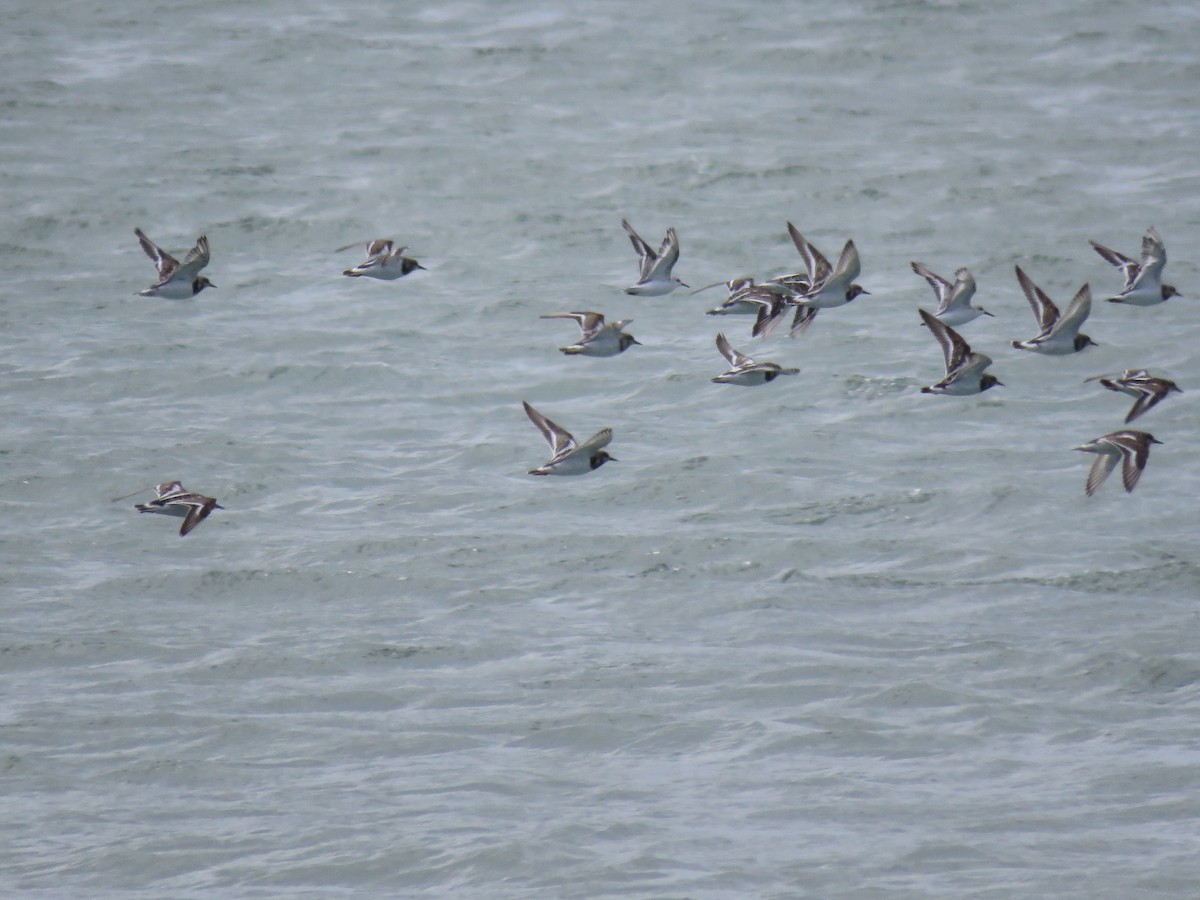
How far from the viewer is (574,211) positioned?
31.5 m

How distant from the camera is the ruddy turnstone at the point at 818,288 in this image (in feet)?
52.5

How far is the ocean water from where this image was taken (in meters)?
16.1

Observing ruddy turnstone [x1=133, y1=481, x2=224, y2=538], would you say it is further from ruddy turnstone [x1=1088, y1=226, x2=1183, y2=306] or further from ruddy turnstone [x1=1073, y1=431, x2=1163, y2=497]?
ruddy turnstone [x1=1088, y1=226, x2=1183, y2=306]

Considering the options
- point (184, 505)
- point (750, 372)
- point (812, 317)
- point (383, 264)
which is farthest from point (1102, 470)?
point (184, 505)

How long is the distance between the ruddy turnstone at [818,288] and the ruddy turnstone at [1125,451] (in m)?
2.37

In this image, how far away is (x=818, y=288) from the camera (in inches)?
648

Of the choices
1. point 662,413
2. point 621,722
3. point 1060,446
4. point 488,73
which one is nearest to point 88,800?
point 621,722

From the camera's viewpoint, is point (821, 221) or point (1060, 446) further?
point (821, 221)

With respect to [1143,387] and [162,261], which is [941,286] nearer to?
[1143,387]

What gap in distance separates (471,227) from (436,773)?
15.7 meters

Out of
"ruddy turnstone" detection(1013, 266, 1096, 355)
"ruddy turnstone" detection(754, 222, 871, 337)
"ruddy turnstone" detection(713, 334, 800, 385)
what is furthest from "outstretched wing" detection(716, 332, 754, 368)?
"ruddy turnstone" detection(1013, 266, 1096, 355)

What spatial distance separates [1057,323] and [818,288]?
2050 mm

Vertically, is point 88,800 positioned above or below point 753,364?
below

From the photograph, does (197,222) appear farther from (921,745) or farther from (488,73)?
(921,745)
